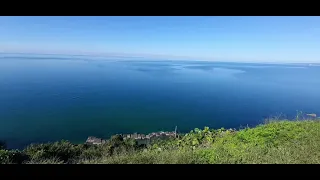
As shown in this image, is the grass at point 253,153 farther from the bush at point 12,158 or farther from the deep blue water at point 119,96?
the deep blue water at point 119,96

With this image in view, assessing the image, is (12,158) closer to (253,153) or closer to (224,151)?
(224,151)

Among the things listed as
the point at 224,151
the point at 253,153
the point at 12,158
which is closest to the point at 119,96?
the point at 12,158

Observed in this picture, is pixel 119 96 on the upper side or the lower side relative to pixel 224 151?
lower

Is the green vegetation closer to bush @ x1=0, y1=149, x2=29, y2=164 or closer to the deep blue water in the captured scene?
bush @ x1=0, y1=149, x2=29, y2=164

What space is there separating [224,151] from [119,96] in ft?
39.1

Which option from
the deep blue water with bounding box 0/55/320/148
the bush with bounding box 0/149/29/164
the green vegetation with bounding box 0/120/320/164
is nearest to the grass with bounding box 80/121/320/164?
the green vegetation with bounding box 0/120/320/164

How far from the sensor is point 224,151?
148 inches

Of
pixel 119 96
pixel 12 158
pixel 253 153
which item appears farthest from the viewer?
pixel 119 96

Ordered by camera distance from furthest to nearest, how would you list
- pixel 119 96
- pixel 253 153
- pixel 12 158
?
pixel 119 96, pixel 12 158, pixel 253 153

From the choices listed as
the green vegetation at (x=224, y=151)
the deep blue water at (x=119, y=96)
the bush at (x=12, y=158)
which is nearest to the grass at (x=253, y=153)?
the green vegetation at (x=224, y=151)

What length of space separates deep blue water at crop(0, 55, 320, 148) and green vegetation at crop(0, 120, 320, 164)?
14.0 ft

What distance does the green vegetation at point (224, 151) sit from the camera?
3.32m

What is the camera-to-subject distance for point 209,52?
1672cm

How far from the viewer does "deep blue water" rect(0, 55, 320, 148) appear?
35.7ft
